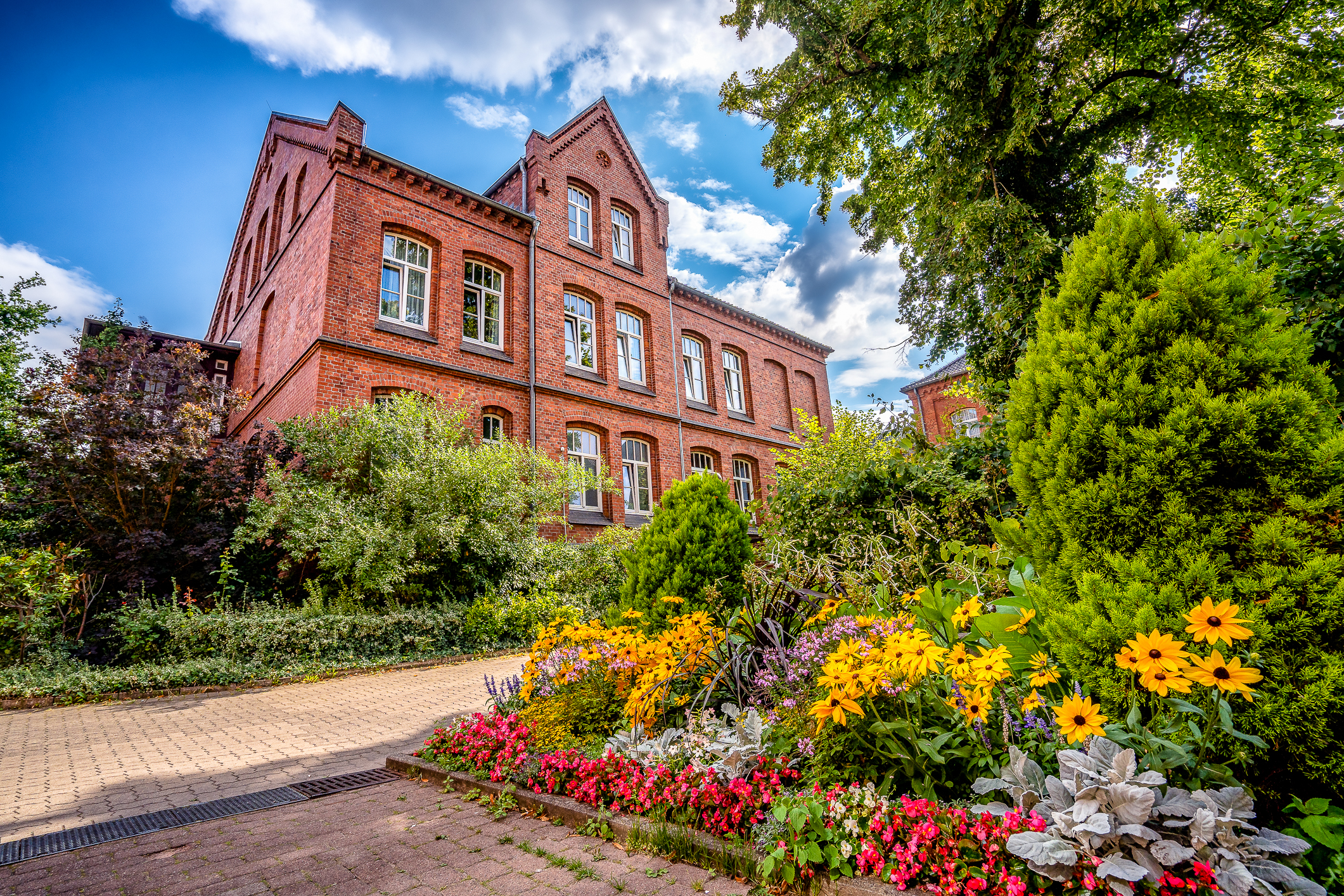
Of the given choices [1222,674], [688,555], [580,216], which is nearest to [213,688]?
[688,555]

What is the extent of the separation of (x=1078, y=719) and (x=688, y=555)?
3.26 m

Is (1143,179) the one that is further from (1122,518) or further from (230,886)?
(230,886)

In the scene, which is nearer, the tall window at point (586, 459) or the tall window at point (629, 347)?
the tall window at point (586, 459)

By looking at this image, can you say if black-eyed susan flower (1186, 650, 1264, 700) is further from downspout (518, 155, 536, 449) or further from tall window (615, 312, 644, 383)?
tall window (615, 312, 644, 383)

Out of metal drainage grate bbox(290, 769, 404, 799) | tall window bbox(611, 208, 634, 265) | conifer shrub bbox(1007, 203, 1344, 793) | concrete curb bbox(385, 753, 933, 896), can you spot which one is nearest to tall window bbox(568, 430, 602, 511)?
tall window bbox(611, 208, 634, 265)

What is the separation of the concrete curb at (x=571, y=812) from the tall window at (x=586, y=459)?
10.5m

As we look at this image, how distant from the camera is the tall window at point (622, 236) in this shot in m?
18.3

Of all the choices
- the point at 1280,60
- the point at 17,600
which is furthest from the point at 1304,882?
the point at 1280,60

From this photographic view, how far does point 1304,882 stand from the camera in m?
1.46

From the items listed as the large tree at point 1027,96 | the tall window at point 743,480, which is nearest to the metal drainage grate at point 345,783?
the large tree at point 1027,96

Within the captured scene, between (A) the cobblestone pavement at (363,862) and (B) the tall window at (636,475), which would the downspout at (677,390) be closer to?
(B) the tall window at (636,475)

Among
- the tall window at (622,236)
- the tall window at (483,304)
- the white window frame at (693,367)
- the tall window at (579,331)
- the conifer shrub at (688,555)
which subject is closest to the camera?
the conifer shrub at (688,555)

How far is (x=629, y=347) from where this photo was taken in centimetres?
1766

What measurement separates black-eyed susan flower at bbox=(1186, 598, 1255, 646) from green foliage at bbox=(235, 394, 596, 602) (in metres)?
8.95
